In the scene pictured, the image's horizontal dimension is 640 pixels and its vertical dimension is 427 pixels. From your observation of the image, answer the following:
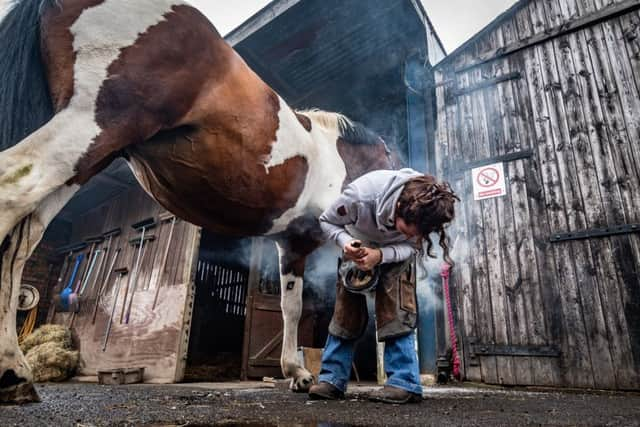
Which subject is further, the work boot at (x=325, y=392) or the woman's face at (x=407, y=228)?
the work boot at (x=325, y=392)

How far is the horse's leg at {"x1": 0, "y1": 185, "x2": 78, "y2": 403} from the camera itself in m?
1.34

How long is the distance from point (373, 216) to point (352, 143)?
42.6 inches

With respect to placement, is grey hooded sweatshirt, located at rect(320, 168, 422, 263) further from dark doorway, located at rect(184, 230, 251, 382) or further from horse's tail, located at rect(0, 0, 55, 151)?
dark doorway, located at rect(184, 230, 251, 382)

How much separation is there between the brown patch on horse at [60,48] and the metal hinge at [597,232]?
3.33m

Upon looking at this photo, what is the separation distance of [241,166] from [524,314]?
2.54 m

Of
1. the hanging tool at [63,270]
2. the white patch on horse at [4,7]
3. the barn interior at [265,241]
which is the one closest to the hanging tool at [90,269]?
the barn interior at [265,241]

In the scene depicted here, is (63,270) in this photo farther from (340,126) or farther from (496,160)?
(496,160)

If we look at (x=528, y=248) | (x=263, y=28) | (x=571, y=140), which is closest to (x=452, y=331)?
(x=528, y=248)

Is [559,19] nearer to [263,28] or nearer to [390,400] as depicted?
[263,28]

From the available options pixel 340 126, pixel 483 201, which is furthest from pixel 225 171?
pixel 483 201

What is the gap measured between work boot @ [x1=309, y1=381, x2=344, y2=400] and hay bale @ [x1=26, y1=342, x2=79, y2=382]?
446 centimetres

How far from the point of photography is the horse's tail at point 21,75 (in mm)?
1555

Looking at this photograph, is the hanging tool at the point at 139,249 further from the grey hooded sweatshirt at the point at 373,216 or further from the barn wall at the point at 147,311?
the grey hooded sweatshirt at the point at 373,216

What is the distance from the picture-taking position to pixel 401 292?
1.69m
